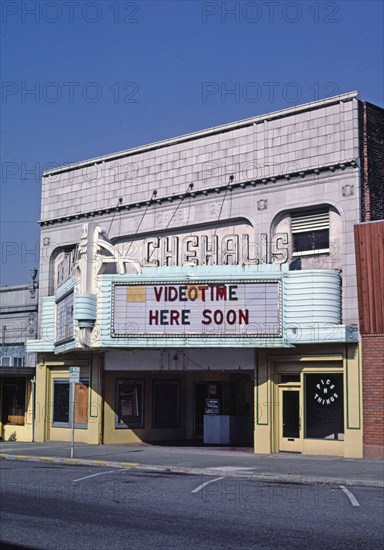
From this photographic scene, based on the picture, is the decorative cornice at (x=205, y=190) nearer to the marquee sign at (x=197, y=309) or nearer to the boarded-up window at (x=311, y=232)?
the boarded-up window at (x=311, y=232)

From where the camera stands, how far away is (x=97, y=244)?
90.9 feet

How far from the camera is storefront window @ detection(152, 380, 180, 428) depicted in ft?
106

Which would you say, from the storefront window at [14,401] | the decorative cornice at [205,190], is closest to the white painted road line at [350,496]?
the decorative cornice at [205,190]

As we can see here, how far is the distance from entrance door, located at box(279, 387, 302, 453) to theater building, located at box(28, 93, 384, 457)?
1.6 inches

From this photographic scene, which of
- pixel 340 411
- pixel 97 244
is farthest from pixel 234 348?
pixel 97 244

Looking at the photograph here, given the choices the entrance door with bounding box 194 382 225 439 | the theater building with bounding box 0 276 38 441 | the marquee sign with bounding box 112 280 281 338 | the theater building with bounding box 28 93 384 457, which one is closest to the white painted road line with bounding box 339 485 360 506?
the theater building with bounding box 28 93 384 457

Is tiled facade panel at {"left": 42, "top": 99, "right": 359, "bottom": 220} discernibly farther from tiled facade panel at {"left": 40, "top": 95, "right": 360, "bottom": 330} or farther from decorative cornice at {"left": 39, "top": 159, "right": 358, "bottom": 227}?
decorative cornice at {"left": 39, "top": 159, "right": 358, "bottom": 227}

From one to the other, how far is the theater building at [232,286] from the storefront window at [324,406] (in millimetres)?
40

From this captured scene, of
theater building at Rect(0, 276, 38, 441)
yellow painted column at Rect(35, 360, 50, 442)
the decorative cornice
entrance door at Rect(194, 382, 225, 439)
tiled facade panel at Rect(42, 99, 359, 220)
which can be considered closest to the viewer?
the decorative cornice

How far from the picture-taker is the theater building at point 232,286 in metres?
25.3

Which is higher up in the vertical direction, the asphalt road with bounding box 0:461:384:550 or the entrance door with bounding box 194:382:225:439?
the entrance door with bounding box 194:382:225:439

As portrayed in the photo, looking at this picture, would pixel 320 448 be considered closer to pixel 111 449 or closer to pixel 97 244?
pixel 111 449

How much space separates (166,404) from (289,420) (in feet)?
23.6

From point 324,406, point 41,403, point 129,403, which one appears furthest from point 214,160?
point 41,403
